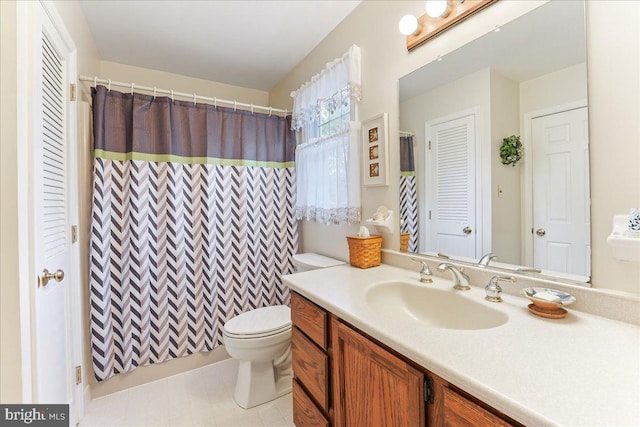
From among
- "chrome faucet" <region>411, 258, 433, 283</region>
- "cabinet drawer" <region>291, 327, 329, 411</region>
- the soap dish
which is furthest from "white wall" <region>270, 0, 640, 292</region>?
"cabinet drawer" <region>291, 327, 329, 411</region>

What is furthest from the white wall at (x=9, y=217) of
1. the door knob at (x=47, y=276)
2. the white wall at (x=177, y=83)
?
the white wall at (x=177, y=83)

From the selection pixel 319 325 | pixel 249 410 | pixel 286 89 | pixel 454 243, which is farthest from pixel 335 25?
pixel 249 410

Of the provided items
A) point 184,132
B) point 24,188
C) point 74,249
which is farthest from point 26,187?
point 184,132

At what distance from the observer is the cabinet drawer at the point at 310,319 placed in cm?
109

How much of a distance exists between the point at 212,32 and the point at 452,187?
1.87 meters

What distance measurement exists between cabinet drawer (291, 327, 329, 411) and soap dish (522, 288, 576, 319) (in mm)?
733

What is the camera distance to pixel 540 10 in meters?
0.94

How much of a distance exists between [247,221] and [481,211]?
1673mm

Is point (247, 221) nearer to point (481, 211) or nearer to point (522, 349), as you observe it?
point (481, 211)

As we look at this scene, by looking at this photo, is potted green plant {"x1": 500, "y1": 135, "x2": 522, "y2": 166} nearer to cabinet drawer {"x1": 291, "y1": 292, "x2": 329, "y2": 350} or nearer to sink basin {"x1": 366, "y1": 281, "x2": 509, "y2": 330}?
sink basin {"x1": 366, "y1": 281, "x2": 509, "y2": 330}

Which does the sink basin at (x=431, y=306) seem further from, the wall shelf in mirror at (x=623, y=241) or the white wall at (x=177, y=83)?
the white wall at (x=177, y=83)

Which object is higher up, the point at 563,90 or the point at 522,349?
the point at 563,90

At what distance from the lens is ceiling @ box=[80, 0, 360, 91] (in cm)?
166

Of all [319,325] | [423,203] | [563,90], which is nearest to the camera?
[563,90]
